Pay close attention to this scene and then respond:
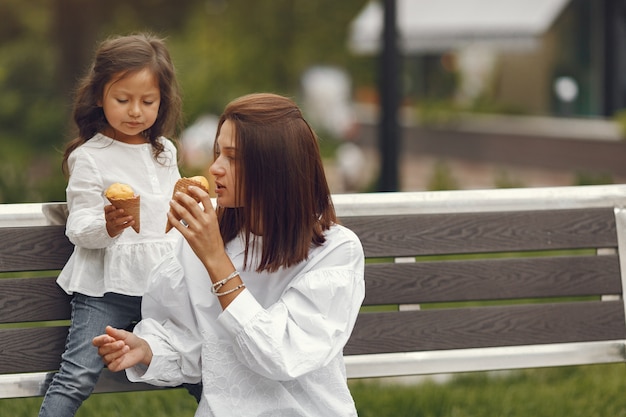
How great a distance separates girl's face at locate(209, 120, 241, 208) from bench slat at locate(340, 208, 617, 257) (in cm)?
94

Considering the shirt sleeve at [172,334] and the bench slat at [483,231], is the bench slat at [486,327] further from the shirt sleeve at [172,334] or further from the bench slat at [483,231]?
the shirt sleeve at [172,334]

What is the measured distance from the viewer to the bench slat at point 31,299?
11.2ft

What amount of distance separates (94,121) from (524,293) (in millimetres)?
1562

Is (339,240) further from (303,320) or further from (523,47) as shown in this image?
(523,47)

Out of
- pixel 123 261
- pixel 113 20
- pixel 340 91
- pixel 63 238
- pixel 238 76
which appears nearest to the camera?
pixel 123 261

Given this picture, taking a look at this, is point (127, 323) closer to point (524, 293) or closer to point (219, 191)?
point (219, 191)

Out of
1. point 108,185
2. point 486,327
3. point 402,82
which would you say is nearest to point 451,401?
point 486,327

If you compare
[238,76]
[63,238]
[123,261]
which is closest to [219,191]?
[123,261]

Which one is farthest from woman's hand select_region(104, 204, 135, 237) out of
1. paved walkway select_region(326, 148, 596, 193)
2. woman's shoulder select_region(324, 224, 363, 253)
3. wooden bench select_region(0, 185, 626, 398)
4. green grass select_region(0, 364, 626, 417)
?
paved walkway select_region(326, 148, 596, 193)

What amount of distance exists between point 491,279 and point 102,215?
1.39 m

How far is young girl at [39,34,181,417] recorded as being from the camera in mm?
3096

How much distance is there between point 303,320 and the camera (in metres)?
2.69

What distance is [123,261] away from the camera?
3.13 m

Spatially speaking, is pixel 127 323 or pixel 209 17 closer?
pixel 127 323
